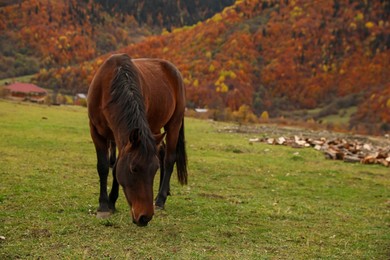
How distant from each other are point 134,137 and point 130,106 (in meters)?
0.78

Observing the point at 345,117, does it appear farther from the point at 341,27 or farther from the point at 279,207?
the point at 279,207

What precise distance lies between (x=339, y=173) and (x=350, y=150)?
26.7ft

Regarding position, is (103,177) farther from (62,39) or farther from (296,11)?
(62,39)

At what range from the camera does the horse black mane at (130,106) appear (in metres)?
5.16

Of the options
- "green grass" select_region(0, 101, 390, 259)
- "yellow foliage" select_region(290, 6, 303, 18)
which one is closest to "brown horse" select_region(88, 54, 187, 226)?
"green grass" select_region(0, 101, 390, 259)

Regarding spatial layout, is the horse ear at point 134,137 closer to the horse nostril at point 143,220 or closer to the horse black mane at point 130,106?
the horse black mane at point 130,106

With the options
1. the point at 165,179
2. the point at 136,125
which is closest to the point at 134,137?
the point at 136,125

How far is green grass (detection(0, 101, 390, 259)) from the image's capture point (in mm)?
5297

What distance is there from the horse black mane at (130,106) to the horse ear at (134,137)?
0.07 ft

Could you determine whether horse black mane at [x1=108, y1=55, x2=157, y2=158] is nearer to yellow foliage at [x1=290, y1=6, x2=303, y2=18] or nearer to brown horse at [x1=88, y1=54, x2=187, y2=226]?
brown horse at [x1=88, y1=54, x2=187, y2=226]

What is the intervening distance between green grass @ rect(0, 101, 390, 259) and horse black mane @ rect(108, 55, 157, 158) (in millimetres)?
1394

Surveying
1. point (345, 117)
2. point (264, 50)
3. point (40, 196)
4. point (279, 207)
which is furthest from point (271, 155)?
point (264, 50)

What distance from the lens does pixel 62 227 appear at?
584 cm

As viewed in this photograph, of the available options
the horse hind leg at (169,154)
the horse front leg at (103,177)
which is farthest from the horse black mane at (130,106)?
the horse hind leg at (169,154)
